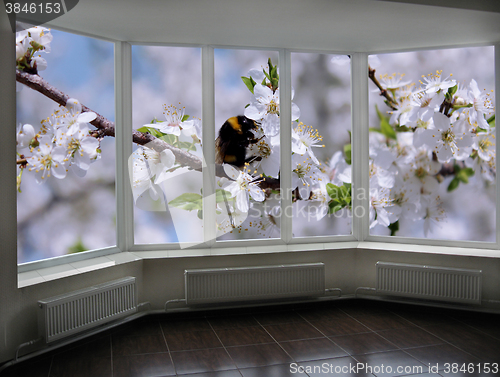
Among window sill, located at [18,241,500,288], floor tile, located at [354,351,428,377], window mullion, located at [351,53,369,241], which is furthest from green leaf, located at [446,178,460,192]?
floor tile, located at [354,351,428,377]

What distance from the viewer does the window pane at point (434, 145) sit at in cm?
375

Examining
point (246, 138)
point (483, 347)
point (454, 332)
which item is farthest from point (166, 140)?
point (483, 347)

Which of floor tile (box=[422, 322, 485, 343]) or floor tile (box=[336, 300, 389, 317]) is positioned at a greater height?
floor tile (box=[336, 300, 389, 317])

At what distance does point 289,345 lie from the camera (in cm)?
302

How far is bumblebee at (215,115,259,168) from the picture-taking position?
381 cm

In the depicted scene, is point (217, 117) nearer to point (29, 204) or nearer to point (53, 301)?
point (29, 204)

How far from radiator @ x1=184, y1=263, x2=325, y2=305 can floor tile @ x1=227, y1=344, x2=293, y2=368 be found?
0.68 metres

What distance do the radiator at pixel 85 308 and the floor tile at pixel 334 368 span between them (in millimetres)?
1450

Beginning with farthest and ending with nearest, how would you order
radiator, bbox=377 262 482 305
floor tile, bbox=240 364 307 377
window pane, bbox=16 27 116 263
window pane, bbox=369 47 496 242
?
window pane, bbox=369 47 496 242
radiator, bbox=377 262 482 305
window pane, bbox=16 27 116 263
floor tile, bbox=240 364 307 377

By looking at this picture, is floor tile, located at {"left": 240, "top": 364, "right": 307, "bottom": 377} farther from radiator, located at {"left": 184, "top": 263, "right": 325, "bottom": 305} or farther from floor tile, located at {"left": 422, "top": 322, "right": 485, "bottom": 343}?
floor tile, located at {"left": 422, "top": 322, "right": 485, "bottom": 343}

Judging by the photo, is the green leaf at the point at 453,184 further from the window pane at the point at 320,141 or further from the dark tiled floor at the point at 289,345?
the dark tiled floor at the point at 289,345

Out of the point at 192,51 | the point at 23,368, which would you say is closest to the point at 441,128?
the point at 192,51

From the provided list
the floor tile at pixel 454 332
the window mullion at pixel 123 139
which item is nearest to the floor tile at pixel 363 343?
the floor tile at pixel 454 332

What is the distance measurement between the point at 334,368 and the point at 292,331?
655 millimetres
